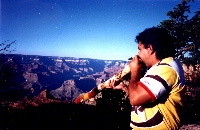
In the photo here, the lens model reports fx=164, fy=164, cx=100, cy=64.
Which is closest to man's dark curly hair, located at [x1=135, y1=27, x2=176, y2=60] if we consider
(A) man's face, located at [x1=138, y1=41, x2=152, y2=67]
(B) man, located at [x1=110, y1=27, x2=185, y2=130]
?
(A) man's face, located at [x1=138, y1=41, x2=152, y2=67]

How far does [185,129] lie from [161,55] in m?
10.4

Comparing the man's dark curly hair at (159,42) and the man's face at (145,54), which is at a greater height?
the man's dark curly hair at (159,42)

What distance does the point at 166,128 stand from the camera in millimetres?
1780

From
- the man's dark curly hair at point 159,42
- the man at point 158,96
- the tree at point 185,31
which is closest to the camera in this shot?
the man at point 158,96

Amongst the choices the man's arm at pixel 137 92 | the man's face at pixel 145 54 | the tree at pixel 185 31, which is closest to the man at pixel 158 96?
the man's arm at pixel 137 92

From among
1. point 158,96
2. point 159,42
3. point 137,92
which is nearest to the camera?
point 158,96

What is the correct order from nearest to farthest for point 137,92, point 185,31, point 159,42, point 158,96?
point 158,96, point 137,92, point 159,42, point 185,31

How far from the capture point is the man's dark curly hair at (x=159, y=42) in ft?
6.97

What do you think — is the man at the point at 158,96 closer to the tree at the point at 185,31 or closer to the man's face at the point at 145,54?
the man's face at the point at 145,54

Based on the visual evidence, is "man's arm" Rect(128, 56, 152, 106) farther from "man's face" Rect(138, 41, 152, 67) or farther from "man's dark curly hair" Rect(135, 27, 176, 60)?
"man's dark curly hair" Rect(135, 27, 176, 60)

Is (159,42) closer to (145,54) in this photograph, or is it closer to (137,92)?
(145,54)

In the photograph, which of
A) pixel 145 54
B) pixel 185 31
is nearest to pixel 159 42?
pixel 145 54

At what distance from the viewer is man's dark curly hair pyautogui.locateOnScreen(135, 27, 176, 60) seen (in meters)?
2.12

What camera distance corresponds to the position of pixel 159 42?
2.12m
